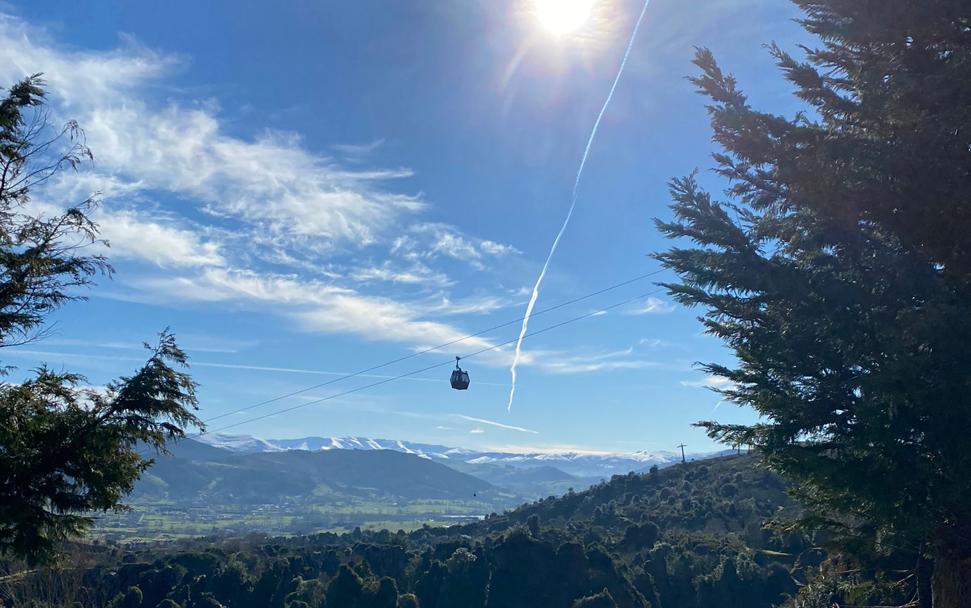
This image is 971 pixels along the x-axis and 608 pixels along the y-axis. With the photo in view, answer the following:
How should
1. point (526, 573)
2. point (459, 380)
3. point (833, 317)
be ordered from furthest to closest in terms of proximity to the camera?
point (526, 573), point (459, 380), point (833, 317)

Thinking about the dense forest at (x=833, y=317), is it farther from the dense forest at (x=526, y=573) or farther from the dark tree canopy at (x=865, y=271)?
the dense forest at (x=526, y=573)

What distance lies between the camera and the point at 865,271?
8.86 m

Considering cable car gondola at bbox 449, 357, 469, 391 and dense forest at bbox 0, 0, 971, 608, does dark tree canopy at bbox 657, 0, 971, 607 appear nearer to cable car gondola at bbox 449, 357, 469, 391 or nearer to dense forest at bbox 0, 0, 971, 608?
dense forest at bbox 0, 0, 971, 608

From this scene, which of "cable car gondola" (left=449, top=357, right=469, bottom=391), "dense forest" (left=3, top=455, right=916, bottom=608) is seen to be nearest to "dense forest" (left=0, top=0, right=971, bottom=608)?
"cable car gondola" (left=449, top=357, right=469, bottom=391)

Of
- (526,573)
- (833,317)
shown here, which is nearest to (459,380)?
(833,317)

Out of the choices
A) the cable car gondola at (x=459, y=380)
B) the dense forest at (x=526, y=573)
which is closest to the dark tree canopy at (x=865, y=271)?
the cable car gondola at (x=459, y=380)

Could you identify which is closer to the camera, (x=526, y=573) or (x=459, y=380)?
(x=459, y=380)

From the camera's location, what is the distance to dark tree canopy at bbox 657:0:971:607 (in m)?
7.73

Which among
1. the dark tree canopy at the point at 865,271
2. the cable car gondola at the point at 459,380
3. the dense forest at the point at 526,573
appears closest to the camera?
the dark tree canopy at the point at 865,271

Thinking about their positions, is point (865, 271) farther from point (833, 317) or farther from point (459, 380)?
point (459, 380)

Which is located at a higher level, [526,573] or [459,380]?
[459,380]

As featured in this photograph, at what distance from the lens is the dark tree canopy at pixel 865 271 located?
25.3ft

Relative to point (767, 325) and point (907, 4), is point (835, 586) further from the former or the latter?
point (907, 4)

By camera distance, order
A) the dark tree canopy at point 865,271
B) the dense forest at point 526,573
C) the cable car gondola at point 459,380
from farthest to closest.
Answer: the dense forest at point 526,573 < the cable car gondola at point 459,380 < the dark tree canopy at point 865,271
